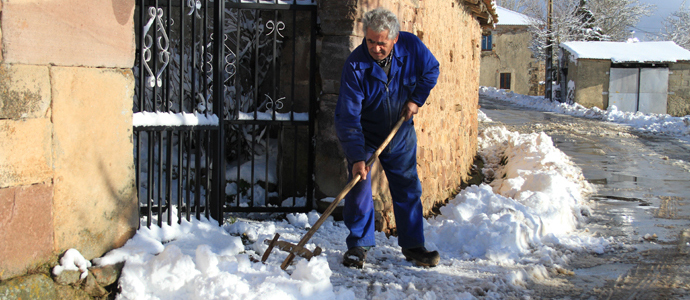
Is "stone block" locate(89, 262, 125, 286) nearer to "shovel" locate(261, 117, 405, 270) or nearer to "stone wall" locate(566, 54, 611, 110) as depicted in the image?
"shovel" locate(261, 117, 405, 270)

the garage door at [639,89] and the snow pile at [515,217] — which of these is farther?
the garage door at [639,89]

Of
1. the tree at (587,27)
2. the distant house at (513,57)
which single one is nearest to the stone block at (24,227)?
the tree at (587,27)

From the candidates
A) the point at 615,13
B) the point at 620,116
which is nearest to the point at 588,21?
the point at 615,13

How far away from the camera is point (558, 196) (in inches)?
217

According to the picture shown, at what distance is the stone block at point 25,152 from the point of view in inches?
96.1

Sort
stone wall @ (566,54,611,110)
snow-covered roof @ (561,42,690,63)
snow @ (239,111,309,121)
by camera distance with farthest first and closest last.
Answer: stone wall @ (566,54,611,110) < snow-covered roof @ (561,42,690,63) < snow @ (239,111,309,121)

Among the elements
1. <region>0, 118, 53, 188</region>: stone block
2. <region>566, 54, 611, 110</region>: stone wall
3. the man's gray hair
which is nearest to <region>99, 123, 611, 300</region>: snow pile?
<region>0, 118, 53, 188</region>: stone block

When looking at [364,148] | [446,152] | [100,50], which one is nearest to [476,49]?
[446,152]

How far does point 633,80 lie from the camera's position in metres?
21.6

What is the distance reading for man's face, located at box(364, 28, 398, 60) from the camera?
323cm

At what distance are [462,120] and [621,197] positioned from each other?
2.39 m

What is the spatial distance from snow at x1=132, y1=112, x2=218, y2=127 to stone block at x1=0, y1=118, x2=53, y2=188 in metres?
0.67

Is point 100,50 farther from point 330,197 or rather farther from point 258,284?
point 330,197

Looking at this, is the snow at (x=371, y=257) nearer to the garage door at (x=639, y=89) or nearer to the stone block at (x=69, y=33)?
the stone block at (x=69, y=33)
